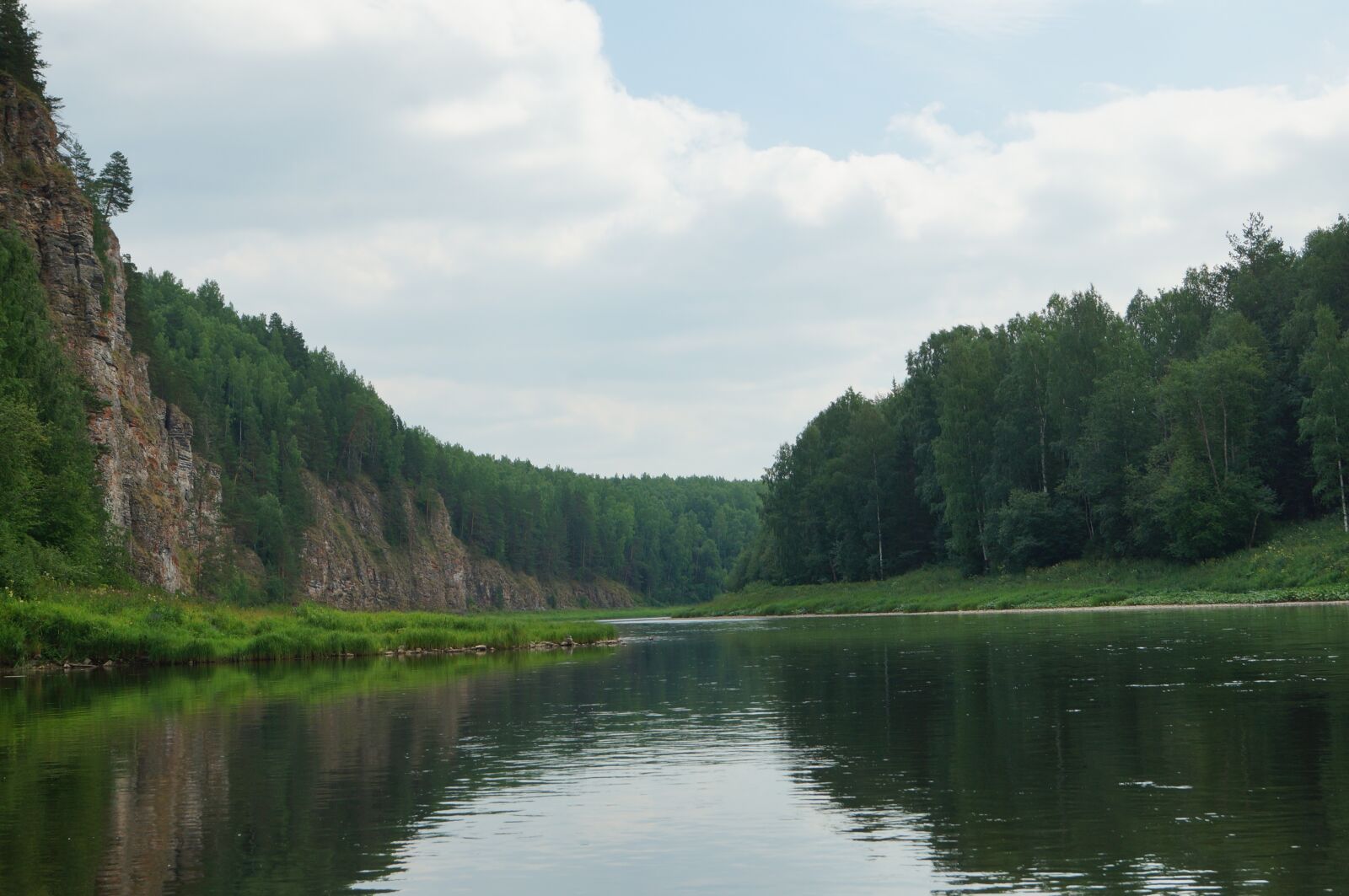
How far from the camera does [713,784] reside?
765 inches

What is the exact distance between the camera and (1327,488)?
8031 centimetres

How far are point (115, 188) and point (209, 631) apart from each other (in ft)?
297

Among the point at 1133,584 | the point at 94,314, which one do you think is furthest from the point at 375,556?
the point at 1133,584

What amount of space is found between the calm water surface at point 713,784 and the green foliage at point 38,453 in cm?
2180

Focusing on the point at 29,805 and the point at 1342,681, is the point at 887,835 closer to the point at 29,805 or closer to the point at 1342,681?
the point at 29,805

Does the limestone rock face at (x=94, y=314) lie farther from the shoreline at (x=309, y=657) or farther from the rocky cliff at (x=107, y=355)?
the shoreline at (x=309, y=657)

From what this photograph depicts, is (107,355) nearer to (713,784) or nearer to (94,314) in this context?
(94,314)

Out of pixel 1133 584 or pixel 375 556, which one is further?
pixel 375 556

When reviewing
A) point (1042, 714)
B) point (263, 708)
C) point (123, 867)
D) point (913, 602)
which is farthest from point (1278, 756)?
point (913, 602)

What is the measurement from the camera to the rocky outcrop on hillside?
516ft

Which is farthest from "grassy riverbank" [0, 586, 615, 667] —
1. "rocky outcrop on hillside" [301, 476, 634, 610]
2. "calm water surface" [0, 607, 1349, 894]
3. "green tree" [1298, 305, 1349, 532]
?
"rocky outcrop on hillside" [301, 476, 634, 610]

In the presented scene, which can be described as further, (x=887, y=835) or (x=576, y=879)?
(x=887, y=835)

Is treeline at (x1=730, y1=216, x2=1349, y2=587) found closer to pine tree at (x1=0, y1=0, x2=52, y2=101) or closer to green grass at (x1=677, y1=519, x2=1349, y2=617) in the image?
green grass at (x1=677, y1=519, x2=1349, y2=617)

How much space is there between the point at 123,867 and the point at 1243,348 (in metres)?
86.1
